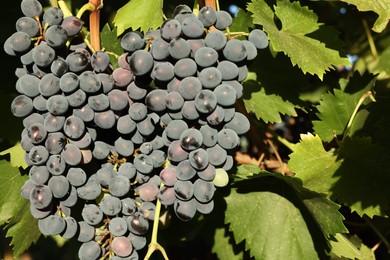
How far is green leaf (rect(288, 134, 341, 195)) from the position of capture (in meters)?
1.47

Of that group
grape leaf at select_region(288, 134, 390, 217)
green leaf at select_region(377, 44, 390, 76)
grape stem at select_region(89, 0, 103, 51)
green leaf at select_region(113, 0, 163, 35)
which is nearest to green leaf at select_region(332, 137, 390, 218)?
grape leaf at select_region(288, 134, 390, 217)

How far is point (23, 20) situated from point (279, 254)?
3.08 feet

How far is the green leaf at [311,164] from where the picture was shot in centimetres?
147

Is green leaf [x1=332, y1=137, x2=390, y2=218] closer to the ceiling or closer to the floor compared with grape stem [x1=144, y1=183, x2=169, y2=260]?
closer to the floor

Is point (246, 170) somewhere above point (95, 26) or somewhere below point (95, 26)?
below

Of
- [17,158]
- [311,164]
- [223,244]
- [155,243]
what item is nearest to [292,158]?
[311,164]

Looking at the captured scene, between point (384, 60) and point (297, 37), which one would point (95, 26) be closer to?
point (297, 37)

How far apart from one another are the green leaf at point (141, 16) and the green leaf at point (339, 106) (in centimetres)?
63

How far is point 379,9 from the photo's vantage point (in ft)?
4.09

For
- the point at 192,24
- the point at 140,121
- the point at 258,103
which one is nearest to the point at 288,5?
the point at 258,103

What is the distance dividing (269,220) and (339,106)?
1.44 ft

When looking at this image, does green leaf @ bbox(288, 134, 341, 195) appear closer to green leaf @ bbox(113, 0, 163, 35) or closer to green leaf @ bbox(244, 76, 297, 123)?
green leaf @ bbox(244, 76, 297, 123)

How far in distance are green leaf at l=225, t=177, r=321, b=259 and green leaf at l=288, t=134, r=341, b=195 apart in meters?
0.06

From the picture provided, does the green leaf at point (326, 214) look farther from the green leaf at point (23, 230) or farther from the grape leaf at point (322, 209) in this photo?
the green leaf at point (23, 230)
